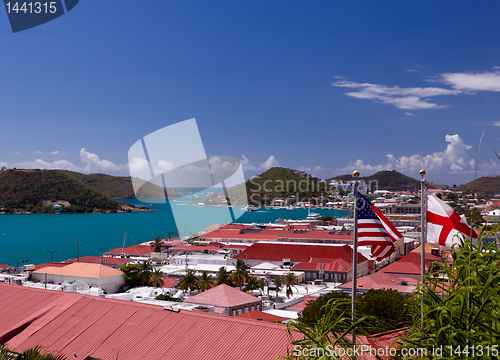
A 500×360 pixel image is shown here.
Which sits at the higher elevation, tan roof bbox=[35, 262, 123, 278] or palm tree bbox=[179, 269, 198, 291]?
tan roof bbox=[35, 262, 123, 278]

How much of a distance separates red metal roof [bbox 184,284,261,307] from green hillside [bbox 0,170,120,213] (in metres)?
142

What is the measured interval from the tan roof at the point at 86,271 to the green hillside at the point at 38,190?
127 metres

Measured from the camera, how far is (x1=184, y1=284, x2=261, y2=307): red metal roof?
671 inches

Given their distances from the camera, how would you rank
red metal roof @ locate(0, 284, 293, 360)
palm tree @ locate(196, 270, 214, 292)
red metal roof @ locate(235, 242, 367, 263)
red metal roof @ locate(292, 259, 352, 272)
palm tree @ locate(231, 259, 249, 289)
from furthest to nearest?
red metal roof @ locate(235, 242, 367, 263), red metal roof @ locate(292, 259, 352, 272), palm tree @ locate(231, 259, 249, 289), palm tree @ locate(196, 270, 214, 292), red metal roof @ locate(0, 284, 293, 360)

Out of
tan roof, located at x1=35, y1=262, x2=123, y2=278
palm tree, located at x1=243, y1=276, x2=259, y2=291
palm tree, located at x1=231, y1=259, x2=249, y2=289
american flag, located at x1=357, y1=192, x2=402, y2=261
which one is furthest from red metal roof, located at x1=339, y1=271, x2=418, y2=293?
american flag, located at x1=357, y1=192, x2=402, y2=261

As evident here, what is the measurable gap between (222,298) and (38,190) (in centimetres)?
14706

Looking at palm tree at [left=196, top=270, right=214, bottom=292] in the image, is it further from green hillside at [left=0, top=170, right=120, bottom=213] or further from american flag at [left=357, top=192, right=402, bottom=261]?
green hillside at [left=0, top=170, right=120, bottom=213]

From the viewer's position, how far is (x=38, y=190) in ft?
472

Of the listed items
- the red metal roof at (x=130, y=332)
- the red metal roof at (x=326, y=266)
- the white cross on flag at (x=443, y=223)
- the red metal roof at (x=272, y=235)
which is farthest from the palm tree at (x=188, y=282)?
the red metal roof at (x=272, y=235)

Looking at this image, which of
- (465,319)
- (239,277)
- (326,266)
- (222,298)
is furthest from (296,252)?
(465,319)

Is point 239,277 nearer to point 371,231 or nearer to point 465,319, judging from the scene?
point 371,231

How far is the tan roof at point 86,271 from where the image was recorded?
25.8 meters

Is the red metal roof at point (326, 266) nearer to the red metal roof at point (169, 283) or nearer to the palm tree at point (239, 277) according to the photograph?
the palm tree at point (239, 277)

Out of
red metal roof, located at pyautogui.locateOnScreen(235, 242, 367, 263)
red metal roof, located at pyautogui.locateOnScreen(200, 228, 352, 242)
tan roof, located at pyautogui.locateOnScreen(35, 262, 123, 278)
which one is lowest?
red metal roof, located at pyautogui.locateOnScreen(200, 228, 352, 242)
